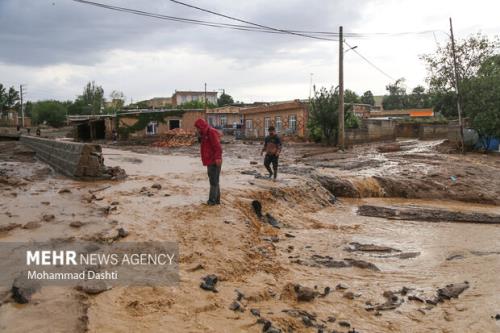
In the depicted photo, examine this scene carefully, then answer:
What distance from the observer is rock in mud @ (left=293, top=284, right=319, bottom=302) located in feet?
16.6

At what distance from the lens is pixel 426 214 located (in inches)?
428

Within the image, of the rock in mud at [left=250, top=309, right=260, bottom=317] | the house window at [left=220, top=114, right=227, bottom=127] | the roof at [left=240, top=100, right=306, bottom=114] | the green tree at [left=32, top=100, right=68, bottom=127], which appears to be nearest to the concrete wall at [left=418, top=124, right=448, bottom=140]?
the roof at [left=240, top=100, right=306, bottom=114]

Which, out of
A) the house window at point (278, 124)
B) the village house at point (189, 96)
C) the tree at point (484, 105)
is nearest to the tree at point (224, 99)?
the village house at point (189, 96)

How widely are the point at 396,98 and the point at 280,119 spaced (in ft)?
142

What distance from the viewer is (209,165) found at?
7.93m

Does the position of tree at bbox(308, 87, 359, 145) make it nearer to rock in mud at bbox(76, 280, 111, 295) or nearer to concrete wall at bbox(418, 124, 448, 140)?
concrete wall at bbox(418, 124, 448, 140)

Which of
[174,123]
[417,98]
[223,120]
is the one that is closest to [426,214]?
[174,123]

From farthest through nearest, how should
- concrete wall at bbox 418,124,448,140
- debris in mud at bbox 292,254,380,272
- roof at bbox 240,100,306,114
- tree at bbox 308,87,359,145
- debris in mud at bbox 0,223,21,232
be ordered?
1. roof at bbox 240,100,306,114
2. concrete wall at bbox 418,124,448,140
3. tree at bbox 308,87,359,145
4. debris in mud at bbox 292,254,380,272
5. debris in mud at bbox 0,223,21,232

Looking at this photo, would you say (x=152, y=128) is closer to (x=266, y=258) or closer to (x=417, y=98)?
(x=266, y=258)

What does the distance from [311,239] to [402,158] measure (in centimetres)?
1270

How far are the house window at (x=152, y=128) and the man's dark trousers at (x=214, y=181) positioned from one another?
3569cm

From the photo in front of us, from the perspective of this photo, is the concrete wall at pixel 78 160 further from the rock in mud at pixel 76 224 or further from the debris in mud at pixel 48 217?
the rock in mud at pixel 76 224

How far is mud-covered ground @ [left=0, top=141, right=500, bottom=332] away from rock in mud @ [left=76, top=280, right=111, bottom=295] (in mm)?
71

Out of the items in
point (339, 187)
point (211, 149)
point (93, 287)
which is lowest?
point (339, 187)
